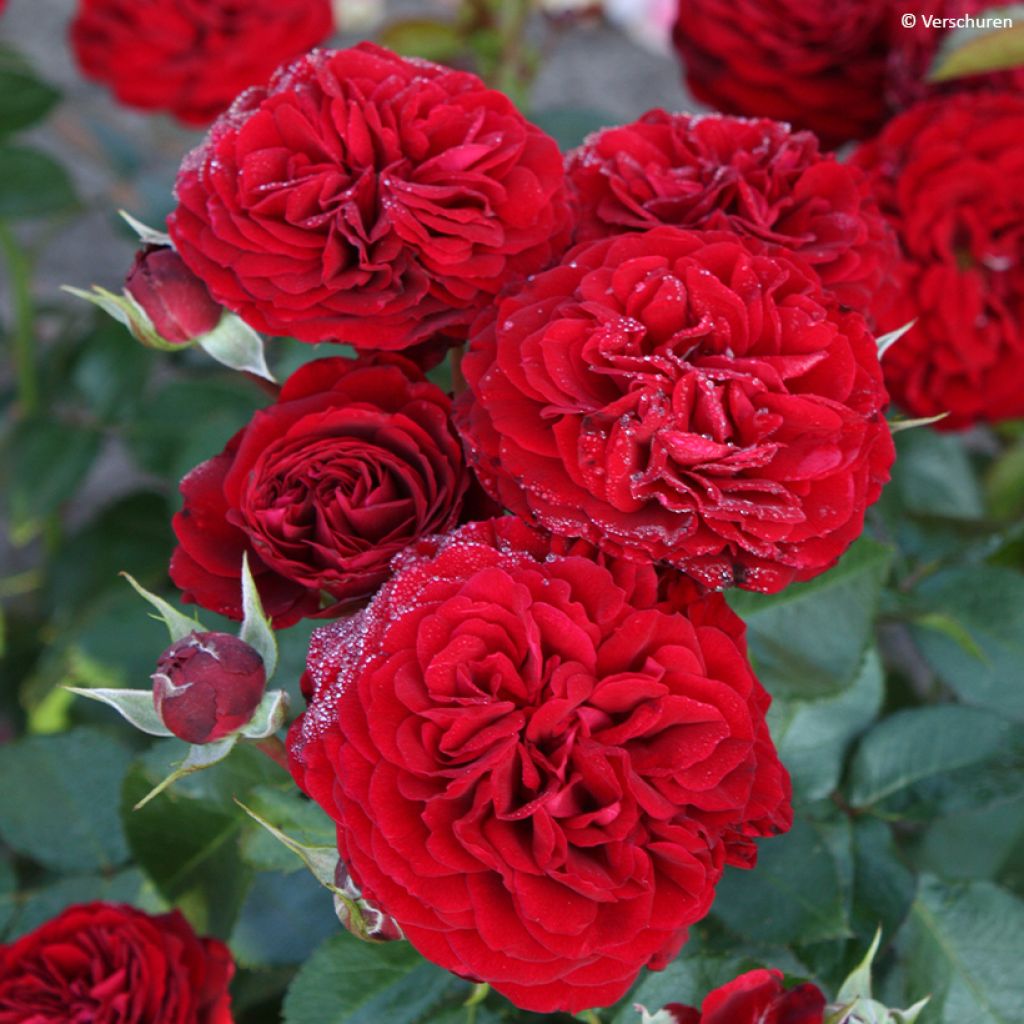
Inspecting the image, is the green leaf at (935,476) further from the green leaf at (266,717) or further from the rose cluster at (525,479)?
the green leaf at (266,717)

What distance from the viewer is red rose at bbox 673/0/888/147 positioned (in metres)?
0.82

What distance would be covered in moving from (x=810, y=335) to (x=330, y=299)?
0.20 metres

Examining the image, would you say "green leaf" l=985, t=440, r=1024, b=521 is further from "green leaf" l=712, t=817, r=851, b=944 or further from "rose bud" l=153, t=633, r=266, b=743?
"rose bud" l=153, t=633, r=266, b=743

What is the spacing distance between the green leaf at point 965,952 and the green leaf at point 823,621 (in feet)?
0.54

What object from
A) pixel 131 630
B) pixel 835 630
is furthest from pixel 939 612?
pixel 131 630

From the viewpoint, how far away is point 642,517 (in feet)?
1.41

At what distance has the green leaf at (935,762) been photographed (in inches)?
27.2

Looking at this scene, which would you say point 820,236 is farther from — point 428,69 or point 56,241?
point 56,241

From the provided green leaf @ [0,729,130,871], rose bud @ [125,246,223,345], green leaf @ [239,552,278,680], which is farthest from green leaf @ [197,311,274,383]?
green leaf @ [0,729,130,871]

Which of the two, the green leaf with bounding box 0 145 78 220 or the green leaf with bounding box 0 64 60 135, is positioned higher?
the green leaf with bounding box 0 64 60 135

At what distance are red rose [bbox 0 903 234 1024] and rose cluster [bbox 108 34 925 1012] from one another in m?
0.19

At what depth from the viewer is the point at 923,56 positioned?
0.79 meters

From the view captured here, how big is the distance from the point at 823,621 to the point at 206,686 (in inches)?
14.8

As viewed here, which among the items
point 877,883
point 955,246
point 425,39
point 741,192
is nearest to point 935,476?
point 955,246
